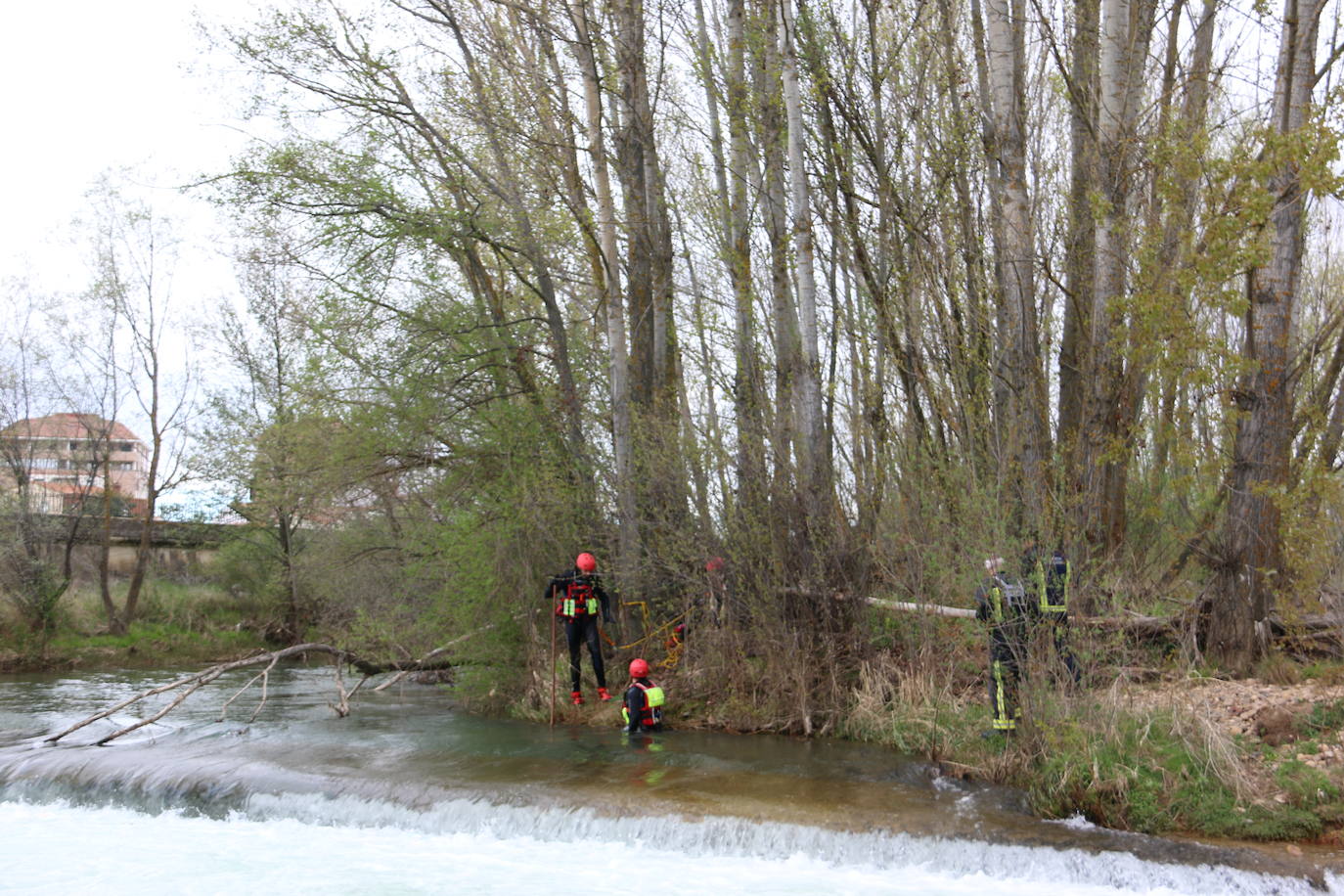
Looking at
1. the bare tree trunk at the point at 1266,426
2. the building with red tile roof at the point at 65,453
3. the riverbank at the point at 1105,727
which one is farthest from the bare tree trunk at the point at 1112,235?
the building with red tile roof at the point at 65,453

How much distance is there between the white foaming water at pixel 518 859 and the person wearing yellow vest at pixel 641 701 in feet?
9.94

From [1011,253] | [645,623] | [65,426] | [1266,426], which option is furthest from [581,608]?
[65,426]

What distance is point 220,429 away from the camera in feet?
103

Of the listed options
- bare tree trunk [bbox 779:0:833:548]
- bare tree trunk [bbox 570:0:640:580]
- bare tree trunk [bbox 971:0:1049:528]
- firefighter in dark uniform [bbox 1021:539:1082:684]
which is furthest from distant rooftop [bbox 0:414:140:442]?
firefighter in dark uniform [bbox 1021:539:1082:684]

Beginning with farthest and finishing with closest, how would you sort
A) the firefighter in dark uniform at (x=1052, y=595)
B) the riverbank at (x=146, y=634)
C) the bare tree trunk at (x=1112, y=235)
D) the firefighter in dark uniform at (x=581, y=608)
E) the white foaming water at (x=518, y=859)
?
the riverbank at (x=146, y=634) < the firefighter in dark uniform at (x=581, y=608) < the bare tree trunk at (x=1112, y=235) < the firefighter in dark uniform at (x=1052, y=595) < the white foaming water at (x=518, y=859)

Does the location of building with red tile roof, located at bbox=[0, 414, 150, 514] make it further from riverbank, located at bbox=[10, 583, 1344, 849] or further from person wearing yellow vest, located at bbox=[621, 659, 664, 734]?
person wearing yellow vest, located at bbox=[621, 659, 664, 734]

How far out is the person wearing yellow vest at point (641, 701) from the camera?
477 inches

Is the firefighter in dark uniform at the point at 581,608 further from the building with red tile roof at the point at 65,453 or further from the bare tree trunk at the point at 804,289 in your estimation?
the building with red tile roof at the point at 65,453

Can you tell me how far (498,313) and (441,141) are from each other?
277cm

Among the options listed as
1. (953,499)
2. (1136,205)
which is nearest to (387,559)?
(953,499)

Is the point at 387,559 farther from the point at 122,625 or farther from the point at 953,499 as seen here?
the point at 122,625

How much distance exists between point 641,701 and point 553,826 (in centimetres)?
334

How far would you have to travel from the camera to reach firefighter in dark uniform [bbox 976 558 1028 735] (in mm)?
8789

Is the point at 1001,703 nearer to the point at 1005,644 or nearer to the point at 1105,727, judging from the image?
the point at 1005,644
